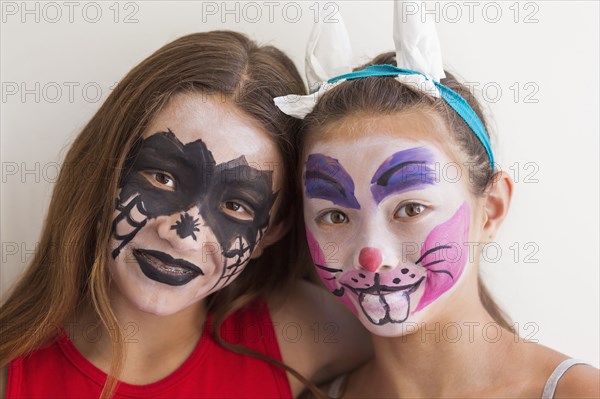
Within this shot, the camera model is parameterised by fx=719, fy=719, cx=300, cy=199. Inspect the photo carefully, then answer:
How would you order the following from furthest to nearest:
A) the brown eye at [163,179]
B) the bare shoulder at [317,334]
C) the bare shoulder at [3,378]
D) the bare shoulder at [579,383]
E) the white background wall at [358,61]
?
the white background wall at [358,61] < the bare shoulder at [317,334] < the bare shoulder at [3,378] < the brown eye at [163,179] < the bare shoulder at [579,383]

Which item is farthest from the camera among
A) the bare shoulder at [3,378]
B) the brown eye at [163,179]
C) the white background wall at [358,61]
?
the white background wall at [358,61]

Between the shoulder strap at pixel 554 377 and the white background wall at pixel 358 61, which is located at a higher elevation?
the white background wall at pixel 358 61

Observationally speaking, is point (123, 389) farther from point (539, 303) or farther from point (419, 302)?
point (539, 303)

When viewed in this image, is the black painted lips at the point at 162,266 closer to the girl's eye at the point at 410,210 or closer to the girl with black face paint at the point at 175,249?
the girl with black face paint at the point at 175,249

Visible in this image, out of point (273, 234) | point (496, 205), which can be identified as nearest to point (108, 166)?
point (273, 234)

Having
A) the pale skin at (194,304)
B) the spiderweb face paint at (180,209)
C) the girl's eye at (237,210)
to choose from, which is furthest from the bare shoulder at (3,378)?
the girl's eye at (237,210)

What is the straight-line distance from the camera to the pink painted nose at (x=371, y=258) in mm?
1368

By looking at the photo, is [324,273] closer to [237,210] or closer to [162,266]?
[237,210]

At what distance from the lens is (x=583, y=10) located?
181 centimetres

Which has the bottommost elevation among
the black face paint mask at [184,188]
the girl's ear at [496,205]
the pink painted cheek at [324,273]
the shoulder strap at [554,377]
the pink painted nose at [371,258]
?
the shoulder strap at [554,377]

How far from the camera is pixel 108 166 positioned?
148 cm

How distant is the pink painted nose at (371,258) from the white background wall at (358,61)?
2.13 feet

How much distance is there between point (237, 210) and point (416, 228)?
37 cm

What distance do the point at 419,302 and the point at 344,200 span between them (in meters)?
0.25
